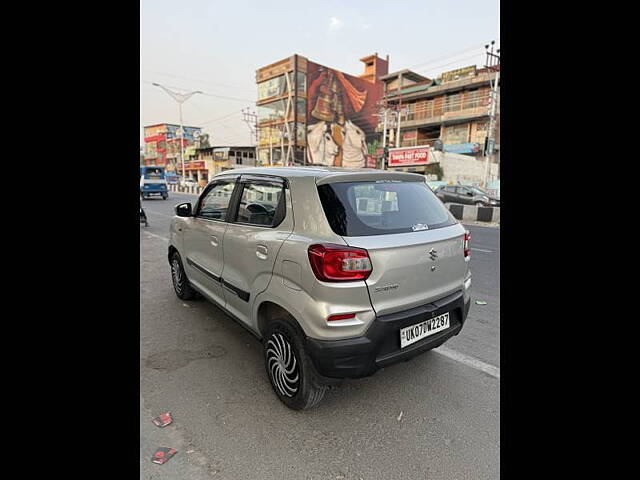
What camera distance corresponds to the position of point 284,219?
8.16 ft

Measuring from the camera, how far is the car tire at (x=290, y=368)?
2.30 m

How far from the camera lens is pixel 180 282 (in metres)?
4.52

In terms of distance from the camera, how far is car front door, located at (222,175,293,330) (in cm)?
253

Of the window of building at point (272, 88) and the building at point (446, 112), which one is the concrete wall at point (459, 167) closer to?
the building at point (446, 112)

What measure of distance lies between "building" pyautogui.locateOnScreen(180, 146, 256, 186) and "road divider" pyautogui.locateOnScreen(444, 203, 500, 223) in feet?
128

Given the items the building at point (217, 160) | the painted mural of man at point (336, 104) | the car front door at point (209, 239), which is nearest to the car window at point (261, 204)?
the car front door at point (209, 239)

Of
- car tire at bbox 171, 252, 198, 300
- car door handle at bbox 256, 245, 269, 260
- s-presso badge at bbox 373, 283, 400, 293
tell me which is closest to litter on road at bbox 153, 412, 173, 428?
car door handle at bbox 256, 245, 269, 260

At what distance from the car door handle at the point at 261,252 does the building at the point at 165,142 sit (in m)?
69.3

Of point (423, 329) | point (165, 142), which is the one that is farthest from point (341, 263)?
point (165, 142)

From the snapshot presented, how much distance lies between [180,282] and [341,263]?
10.2ft

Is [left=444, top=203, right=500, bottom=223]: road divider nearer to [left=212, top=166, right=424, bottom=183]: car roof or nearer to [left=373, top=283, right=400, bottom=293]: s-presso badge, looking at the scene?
[left=212, top=166, right=424, bottom=183]: car roof
